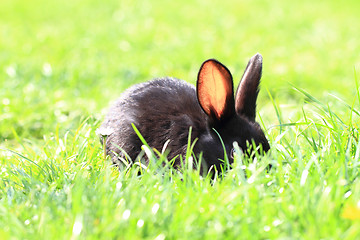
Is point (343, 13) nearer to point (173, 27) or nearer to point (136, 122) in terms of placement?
point (173, 27)

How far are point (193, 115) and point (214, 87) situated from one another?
1.49 ft

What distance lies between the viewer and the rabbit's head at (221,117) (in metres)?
3.23

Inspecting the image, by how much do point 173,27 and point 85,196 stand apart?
22.3ft

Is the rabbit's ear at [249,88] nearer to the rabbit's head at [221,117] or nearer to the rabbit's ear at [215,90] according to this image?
the rabbit's head at [221,117]

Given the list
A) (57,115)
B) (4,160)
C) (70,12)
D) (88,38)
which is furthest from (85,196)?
(70,12)

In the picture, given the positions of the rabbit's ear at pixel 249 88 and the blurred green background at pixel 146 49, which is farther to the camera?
A: the blurred green background at pixel 146 49

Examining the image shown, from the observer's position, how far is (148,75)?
6.45m

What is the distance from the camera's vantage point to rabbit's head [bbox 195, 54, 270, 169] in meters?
3.23

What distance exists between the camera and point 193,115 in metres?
3.69

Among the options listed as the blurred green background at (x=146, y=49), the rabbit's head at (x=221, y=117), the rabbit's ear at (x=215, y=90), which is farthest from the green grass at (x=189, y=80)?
the rabbit's ear at (x=215, y=90)

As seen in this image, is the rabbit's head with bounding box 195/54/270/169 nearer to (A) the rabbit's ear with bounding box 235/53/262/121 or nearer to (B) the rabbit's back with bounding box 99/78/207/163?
(A) the rabbit's ear with bounding box 235/53/262/121

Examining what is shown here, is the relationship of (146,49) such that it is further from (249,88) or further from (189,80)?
(249,88)

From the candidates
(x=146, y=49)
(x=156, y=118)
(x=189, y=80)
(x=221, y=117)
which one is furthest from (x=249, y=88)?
(x=146, y=49)

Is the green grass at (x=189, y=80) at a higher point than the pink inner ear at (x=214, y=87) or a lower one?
lower
